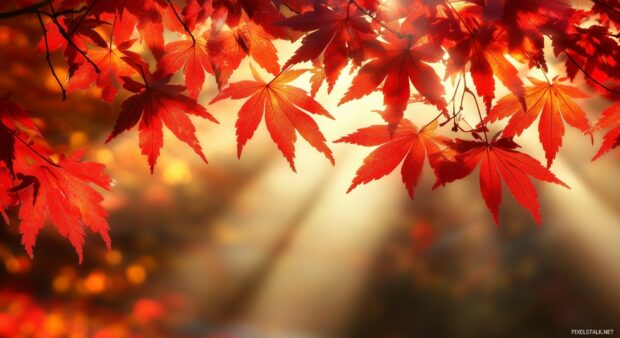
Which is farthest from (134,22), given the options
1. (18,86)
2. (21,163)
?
(18,86)

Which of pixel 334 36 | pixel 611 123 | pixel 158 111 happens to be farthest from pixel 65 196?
pixel 611 123

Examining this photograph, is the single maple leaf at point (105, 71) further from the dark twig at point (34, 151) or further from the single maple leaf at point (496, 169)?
the single maple leaf at point (496, 169)

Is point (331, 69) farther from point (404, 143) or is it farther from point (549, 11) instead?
point (549, 11)

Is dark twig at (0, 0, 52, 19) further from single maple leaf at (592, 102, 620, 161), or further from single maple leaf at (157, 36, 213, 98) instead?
single maple leaf at (592, 102, 620, 161)

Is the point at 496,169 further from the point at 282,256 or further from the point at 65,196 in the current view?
the point at 282,256

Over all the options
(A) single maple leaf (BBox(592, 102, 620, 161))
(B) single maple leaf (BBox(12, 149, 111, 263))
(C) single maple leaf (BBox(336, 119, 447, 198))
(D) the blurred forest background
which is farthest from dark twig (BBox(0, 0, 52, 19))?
(D) the blurred forest background

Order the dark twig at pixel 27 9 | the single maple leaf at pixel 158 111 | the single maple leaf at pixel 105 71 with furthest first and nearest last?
1. the single maple leaf at pixel 105 71
2. the single maple leaf at pixel 158 111
3. the dark twig at pixel 27 9

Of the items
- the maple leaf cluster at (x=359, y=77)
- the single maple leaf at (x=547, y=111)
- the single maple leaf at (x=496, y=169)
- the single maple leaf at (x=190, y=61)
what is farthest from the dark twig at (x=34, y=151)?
the single maple leaf at (x=547, y=111)
